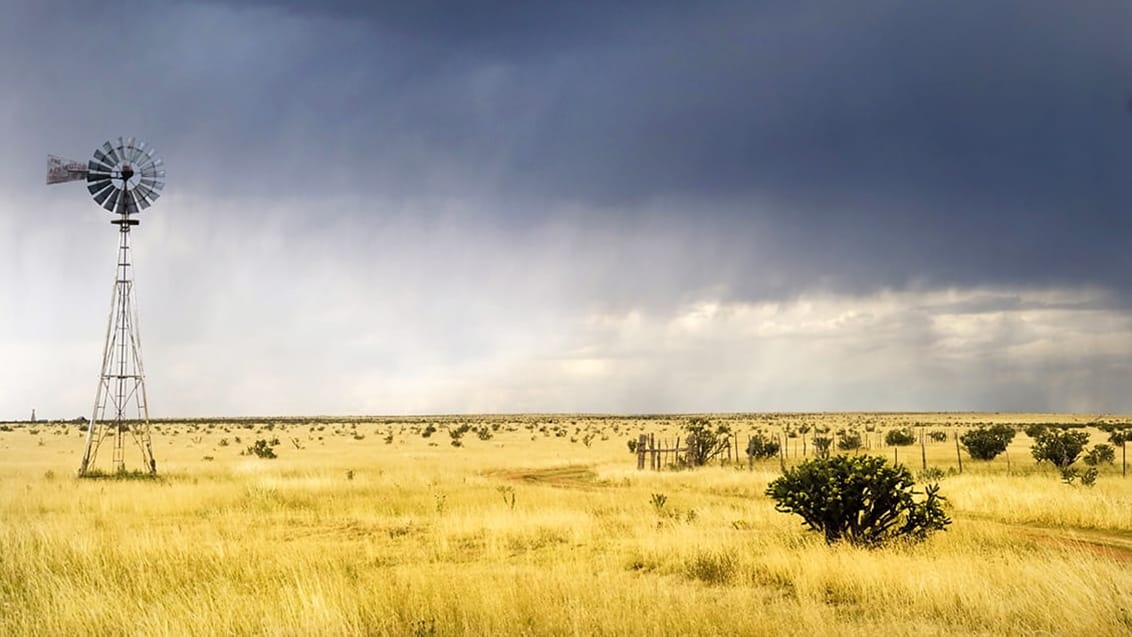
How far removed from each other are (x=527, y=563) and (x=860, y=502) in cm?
687

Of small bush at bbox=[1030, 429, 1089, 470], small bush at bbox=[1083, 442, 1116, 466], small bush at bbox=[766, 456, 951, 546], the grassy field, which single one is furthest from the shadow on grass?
small bush at bbox=[1083, 442, 1116, 466]

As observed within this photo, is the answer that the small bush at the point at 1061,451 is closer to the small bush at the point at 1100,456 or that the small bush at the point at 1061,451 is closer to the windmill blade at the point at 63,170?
the small bush at the point at 1100,456

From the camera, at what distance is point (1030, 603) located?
9484 mm

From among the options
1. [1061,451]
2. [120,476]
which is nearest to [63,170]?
[120,476]

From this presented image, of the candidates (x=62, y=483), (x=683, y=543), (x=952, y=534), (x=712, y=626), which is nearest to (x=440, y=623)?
(x=712, y=626)

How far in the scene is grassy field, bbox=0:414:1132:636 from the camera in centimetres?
870

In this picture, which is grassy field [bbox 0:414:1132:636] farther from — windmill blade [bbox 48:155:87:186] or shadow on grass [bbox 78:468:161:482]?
windmill blade [bbox 48:155:87:186]

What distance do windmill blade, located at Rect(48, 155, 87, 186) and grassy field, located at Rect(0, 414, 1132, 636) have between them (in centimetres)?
1190

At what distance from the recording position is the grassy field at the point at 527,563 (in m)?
8.70

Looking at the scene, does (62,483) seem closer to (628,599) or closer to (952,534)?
(628,599)

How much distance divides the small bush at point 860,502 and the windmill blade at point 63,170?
3012cm

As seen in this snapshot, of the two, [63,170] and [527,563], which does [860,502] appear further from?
[63,170]

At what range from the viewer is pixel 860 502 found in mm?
15375

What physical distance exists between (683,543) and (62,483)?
24480mm
